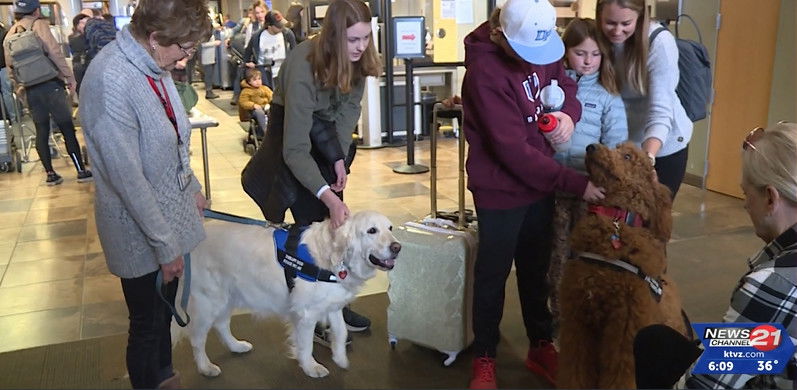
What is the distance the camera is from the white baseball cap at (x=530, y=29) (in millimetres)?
2125

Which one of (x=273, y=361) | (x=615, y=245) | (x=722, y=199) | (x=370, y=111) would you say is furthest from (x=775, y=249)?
(x=370, y=111)

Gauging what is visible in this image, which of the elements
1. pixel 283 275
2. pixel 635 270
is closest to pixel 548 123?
pixel 635 270

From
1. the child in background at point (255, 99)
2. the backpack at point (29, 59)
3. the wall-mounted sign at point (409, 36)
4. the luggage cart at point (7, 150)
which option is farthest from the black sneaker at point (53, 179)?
the wall-mounted sign at point (409, 36)

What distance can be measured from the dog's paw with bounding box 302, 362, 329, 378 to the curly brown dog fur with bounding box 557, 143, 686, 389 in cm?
102

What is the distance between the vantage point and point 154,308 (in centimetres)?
209

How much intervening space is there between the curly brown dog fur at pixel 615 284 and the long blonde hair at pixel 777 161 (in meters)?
0.62

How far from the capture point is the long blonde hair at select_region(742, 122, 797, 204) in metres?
1.48

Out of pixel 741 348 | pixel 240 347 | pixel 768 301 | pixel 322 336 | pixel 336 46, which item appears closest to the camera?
pixel 741 348

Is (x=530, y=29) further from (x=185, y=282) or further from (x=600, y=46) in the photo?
(x=185, y=282)

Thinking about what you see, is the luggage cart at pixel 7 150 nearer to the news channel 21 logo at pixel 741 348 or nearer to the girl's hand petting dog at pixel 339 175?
the girl's hand petting dog at pixel 339 175

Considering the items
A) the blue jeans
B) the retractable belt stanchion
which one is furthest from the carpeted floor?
the blue jeans

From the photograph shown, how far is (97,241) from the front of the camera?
4773mm

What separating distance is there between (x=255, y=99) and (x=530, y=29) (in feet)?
19.0

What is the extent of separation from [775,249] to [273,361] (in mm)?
2105
